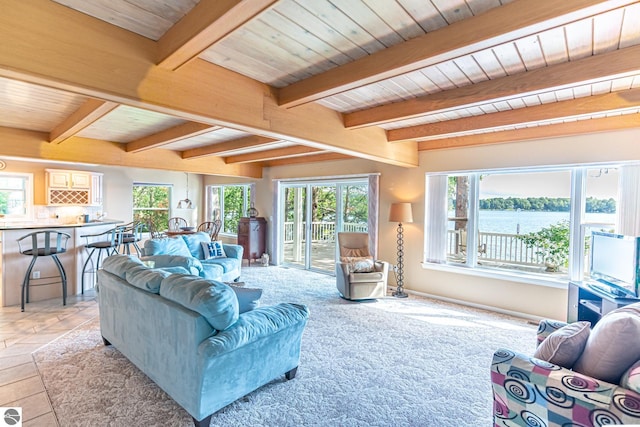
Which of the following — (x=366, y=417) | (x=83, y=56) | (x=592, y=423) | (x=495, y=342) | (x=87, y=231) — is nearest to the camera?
(x=592, y=423)

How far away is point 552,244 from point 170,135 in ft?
17.6

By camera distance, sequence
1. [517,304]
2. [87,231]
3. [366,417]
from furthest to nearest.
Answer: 1. [87,231]
2. [517,304]
3. [366,417]

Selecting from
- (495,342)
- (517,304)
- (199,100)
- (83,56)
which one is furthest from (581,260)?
(83,56)

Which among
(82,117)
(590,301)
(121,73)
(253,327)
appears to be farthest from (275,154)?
(590,301)

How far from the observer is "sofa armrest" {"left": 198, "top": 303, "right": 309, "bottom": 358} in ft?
6.36

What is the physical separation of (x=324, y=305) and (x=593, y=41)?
3.94 metres

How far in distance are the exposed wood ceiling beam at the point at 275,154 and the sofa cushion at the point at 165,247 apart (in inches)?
82.5

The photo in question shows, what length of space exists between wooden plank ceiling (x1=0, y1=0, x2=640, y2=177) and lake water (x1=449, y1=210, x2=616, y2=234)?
1.18 m

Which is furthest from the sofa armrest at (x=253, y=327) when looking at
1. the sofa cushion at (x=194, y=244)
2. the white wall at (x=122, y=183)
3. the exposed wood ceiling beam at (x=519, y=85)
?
the white wall at (x=122, y=183)

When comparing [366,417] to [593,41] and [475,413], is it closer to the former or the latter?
[475,413]

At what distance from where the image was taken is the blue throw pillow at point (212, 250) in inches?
208

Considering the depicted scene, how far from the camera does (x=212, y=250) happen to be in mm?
5336

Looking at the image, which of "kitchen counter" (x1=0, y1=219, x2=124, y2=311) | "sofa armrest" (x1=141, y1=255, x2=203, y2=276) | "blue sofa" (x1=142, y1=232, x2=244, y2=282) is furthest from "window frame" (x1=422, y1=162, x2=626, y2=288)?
"kitchen counter" (x1=0, y1=219, x2=124, y2=311)

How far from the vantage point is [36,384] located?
97.1 inches
